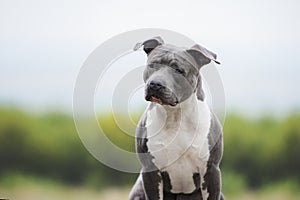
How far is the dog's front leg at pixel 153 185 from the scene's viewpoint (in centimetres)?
185

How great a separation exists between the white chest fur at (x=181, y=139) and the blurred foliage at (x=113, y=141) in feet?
0.69

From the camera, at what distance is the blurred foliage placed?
2.18 metres

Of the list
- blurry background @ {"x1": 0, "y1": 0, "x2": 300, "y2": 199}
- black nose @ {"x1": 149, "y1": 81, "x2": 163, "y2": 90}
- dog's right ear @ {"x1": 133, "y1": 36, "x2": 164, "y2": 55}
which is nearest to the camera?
black nose @ {"x1": 149, "y1": 81, "x2": 163, "y2": 90}

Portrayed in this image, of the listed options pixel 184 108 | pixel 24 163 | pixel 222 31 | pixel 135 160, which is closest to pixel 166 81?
pixel 184 108

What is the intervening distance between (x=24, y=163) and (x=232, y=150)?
86cm

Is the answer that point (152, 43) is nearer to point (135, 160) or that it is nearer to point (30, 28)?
point (135, 160)

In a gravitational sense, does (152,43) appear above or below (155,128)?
above

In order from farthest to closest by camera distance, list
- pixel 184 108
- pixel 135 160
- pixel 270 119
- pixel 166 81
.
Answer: pixel 270 119 < pixel 135 160 < pixel 184 108 < pixel 166 81

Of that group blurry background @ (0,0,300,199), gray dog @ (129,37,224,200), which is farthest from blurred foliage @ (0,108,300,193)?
gray dog @ (129,37,224,200)

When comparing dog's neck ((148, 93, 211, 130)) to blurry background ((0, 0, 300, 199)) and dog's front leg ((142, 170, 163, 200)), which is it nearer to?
dog's front leg ((142, 170, 163, 200))

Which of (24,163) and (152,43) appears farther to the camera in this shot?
(24,163)

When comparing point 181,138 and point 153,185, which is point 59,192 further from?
point 181,138

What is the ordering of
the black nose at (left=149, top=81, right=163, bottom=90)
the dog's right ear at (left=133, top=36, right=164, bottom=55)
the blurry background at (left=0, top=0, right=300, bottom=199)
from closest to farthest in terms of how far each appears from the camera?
1. the black nose at (left=149, top=81, right=163, bottom=90)
2. the dog's right ear at (left=133, top=36, right=164, bottom=55)
3. the blurry background at (left=0, top=0, right=300, bottom=199)

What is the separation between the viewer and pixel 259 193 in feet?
7.27
